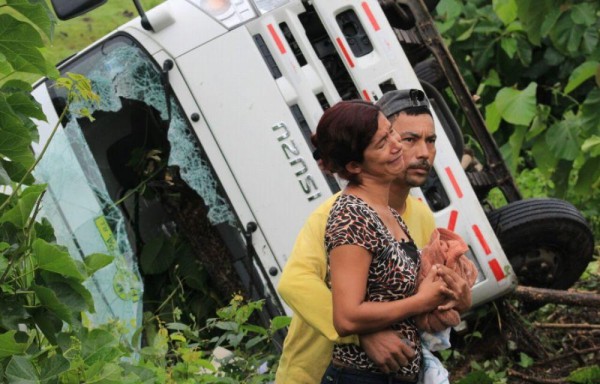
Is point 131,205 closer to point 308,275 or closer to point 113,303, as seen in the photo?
point 113,303

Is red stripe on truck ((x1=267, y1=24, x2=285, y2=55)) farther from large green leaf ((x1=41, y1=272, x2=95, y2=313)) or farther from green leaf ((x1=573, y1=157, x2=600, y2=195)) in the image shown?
large green leaf ((x1=41, y1=272, x2=95, y2=313))

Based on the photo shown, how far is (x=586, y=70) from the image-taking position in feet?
20.7

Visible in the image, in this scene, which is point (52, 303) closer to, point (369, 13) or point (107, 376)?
point (107, 376)

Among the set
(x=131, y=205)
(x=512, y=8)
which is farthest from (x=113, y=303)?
(x=512, y=8)

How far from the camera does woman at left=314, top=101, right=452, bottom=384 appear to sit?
2982mm

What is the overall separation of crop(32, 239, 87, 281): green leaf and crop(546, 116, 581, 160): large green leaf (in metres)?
4.63

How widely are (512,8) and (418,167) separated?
3885 millimetres

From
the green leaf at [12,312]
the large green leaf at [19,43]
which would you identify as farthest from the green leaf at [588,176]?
the green leaf at [12,312]

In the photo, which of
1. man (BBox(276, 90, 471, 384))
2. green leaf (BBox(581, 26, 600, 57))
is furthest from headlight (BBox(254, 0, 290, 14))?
man (BBox(276, 90, 471, 384))

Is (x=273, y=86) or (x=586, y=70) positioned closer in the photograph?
(x=273, y=86)

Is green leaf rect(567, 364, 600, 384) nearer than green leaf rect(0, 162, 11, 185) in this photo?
No

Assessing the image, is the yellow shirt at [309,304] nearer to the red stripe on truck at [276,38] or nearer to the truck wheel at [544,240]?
the red stripe on truck at [276,38]

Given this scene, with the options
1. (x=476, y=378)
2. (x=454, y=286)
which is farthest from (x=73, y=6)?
(x=454, y=286)

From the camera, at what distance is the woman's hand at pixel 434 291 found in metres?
3.02
